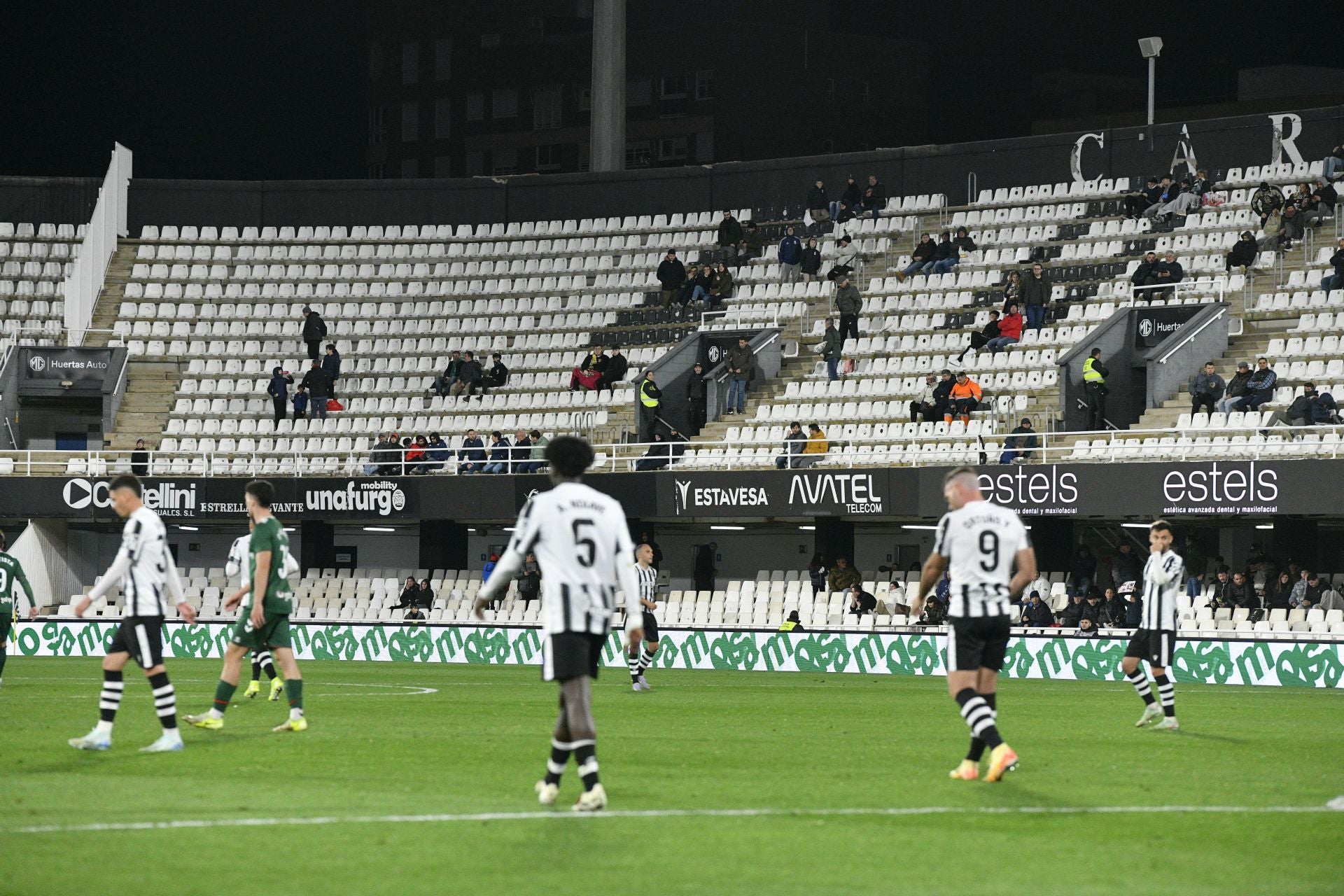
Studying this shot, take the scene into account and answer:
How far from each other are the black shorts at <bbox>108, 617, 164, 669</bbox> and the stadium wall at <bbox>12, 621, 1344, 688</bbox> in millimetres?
18054

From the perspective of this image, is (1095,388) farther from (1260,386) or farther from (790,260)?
(790,260)

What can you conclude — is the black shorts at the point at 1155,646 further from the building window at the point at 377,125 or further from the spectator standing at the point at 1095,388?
the building window at the point at 377,125

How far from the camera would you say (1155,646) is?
17.8m

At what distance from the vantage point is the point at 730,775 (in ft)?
41.3

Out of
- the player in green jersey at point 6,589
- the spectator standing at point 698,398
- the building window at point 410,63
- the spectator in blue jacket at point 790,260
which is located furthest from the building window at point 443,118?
the player in green jersey at point 6,589

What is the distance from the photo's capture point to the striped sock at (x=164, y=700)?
13.5m

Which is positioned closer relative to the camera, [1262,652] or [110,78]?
[1262,652]

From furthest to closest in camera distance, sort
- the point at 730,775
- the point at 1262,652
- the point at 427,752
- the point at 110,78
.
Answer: the point at 110,78, the point at 1262,652, the point at 427,752, the point at 730,775

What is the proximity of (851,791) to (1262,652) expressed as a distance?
1766 centimetres

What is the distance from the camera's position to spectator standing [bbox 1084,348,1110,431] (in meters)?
34.3

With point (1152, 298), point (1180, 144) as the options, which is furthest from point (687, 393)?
point (1180, 144)

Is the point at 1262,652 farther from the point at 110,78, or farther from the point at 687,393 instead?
the point at 110,78

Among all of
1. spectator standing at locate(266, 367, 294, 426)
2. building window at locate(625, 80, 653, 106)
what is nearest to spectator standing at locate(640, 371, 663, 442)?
spectator standing at locate(266, 367, 294, 426)

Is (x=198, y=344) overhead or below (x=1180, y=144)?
below
